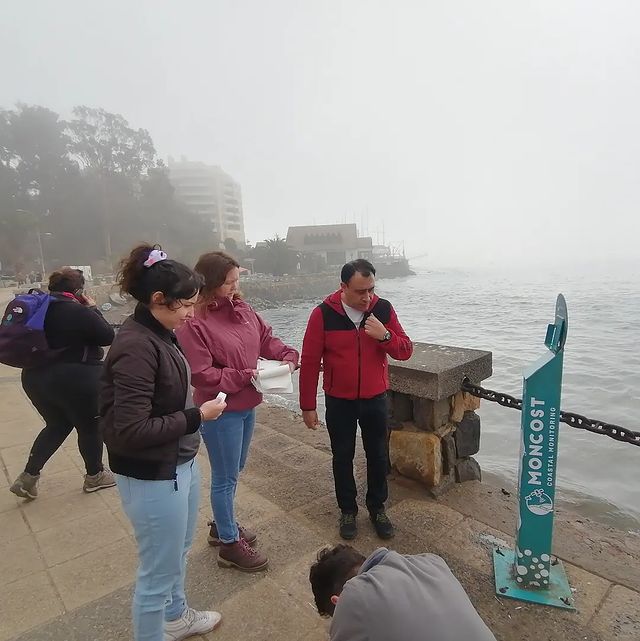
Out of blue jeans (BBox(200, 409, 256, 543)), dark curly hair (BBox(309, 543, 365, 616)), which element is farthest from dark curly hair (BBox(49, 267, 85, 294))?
dark curly hair (BBox(309, 543, 365, 616))

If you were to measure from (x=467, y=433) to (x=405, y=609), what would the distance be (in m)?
2.53

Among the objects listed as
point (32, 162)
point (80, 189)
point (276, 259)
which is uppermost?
point (32, 162)

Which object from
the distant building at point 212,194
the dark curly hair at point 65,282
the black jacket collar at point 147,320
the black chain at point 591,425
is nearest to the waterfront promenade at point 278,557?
the black chain at point 591,425

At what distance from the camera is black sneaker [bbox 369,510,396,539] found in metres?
2.89

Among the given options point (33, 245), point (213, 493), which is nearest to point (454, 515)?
point (213, 493)

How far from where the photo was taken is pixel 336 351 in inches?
114

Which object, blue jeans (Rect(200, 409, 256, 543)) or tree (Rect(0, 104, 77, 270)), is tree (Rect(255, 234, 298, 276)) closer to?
tree (Rect(0, 104, 77, 270))

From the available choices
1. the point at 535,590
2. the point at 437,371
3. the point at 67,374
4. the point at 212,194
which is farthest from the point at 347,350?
the point at 212,194

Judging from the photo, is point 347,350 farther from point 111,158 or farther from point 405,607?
point 111,158

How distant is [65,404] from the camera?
10.6 feet

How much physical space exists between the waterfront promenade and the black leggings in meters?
0.38

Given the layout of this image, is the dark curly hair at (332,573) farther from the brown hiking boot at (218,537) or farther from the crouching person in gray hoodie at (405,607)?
the brown hiking boot at (218,537)

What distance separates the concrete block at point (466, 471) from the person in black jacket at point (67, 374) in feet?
8.99

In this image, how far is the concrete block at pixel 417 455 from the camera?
11.0ft
